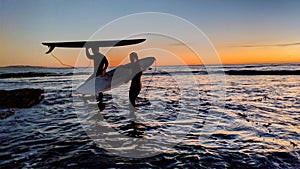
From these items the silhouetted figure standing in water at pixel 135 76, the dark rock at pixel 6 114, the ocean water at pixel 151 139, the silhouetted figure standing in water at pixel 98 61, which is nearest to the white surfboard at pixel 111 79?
the silhouetted figure standing in water at pixel 98 61

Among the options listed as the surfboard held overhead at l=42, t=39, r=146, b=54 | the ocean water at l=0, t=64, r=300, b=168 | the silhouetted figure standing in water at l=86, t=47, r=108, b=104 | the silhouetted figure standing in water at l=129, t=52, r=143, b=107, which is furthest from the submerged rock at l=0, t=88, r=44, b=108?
the silhouetted figure standing in water at l=129, t=52, r=143, b=107

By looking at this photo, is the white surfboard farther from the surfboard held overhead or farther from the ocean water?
the ocean water

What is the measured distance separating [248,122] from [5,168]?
949 centimetres

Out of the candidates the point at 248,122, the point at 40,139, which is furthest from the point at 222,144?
the point at 40,139

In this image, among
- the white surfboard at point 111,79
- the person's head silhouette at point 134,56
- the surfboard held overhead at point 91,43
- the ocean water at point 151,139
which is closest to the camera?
the ocean water at point 151,139

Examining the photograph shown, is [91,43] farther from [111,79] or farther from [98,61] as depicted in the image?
[111,79]

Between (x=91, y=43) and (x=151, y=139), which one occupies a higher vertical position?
(x=91, y=43)

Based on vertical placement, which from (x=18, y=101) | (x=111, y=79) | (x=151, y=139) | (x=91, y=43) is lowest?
(x=151, y=139)

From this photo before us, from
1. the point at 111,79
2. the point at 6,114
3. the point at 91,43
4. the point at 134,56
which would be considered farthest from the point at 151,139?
the point at 91,43

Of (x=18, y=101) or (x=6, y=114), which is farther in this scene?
(x=18, y=101)

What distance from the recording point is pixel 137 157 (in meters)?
6.88

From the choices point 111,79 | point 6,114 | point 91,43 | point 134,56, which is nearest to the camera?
point 134,56

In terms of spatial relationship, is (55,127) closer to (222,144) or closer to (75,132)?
(75,132)

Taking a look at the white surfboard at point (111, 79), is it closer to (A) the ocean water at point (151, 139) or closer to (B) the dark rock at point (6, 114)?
(A) the ocean water at point (151, 139)
